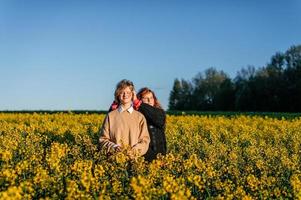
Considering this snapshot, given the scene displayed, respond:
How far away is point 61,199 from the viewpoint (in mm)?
6426

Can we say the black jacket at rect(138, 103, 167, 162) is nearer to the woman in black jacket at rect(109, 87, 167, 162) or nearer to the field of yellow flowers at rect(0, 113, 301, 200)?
the woman in black jacket at rect(109, 87, 167, 162)

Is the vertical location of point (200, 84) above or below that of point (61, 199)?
above

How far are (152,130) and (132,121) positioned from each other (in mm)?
954

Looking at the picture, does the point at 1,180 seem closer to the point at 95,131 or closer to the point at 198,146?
the point at 198,146

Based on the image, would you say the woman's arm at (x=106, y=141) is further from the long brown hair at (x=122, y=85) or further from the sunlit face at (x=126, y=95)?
the long brown hair at (x=122, y=85)

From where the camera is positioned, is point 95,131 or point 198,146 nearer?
point 198,146

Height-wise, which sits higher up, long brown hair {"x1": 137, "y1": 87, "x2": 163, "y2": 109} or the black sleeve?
long brown hair {"x1": 137, "y1": 87, "x2": 163, "y2": 109}

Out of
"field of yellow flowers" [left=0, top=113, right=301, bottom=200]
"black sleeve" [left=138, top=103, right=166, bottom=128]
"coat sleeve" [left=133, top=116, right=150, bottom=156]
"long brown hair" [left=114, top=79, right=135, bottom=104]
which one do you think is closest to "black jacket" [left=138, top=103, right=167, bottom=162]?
"black sleeve" [left=138, top=103, right=166, bottom=128]

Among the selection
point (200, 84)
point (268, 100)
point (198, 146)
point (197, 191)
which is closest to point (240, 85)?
point (268, 100)

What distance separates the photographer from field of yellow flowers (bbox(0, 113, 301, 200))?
6230 millimetres

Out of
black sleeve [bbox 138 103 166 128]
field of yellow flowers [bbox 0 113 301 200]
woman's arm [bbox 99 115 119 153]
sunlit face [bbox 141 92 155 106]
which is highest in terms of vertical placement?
sunlit face [bbox 141 92 155 106]

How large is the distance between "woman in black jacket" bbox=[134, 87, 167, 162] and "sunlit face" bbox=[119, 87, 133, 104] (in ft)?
2.23

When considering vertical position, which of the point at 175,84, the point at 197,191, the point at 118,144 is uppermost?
the point at 175,84

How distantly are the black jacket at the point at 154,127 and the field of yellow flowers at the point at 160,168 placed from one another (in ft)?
1.36
